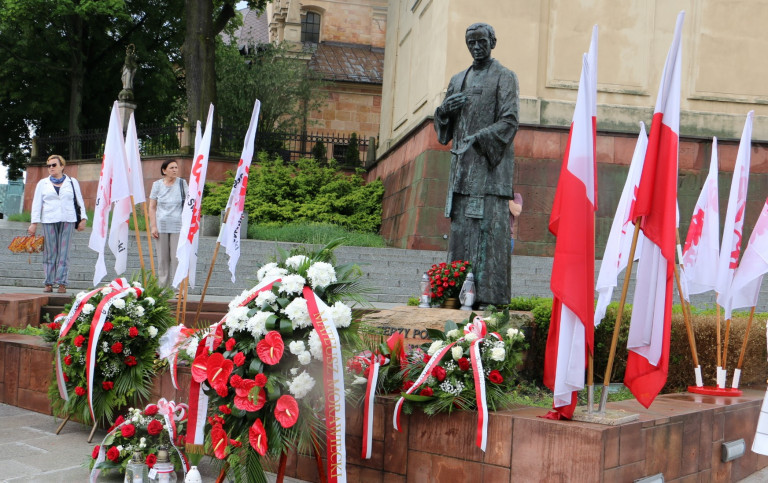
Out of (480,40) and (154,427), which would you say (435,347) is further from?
(480,40)

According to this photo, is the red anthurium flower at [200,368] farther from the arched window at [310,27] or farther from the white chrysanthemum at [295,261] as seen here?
the arched window at [310,27]

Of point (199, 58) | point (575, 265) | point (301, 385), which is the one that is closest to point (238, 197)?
point (301, 385)

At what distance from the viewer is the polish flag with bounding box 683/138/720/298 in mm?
7914

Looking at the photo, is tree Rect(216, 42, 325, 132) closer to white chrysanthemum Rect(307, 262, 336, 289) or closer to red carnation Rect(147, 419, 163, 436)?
red carnation Rect(147, 419, 163, 436)

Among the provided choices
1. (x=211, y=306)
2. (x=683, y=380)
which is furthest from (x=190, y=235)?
(x=683, y=380)

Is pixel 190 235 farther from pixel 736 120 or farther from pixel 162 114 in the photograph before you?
pixel 162 114

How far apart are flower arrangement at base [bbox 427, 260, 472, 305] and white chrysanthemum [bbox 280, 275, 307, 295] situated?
3.07 m

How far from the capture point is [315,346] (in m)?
4.71

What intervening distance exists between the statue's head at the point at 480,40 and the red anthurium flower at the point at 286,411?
4.37 metres

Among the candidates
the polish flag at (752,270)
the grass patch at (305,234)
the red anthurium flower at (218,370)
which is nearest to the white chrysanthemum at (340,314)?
the red anthurium flower at (218,370)

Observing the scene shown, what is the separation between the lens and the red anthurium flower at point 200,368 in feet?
16.0

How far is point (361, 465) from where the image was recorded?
217 inches

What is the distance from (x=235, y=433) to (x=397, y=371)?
1.17 metres

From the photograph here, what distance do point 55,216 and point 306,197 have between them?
13272 millimetres
